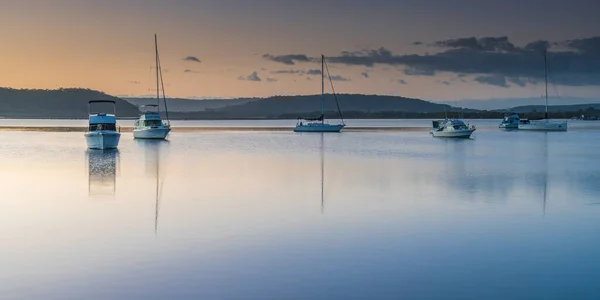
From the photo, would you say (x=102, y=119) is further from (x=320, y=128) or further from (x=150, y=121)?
(x=320, y=128)

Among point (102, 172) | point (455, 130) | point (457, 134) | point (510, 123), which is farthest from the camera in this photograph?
point (510, 123)

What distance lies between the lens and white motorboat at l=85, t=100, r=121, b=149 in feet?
171

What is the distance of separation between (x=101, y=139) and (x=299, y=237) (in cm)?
3997

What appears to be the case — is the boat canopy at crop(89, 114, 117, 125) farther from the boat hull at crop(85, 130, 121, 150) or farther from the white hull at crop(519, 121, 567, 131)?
the white hull at crop(519, 121, 567, 131)

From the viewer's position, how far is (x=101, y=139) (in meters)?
52.0

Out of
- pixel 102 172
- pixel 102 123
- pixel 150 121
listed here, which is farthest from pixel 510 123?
pixel 102 172

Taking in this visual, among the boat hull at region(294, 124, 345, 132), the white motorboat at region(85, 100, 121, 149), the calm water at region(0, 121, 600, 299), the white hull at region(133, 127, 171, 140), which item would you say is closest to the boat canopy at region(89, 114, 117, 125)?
the white motorboat at region(85, 100, 121, 149)

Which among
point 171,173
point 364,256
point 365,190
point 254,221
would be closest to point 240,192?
point 365,190

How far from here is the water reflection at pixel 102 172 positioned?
25.5 m

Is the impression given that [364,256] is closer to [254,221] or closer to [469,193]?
[254,221]

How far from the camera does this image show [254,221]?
57.1 ft

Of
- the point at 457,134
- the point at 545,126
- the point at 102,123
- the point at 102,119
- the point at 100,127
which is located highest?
the point at 545,126

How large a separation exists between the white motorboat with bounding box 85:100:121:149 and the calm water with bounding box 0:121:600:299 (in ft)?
69.7

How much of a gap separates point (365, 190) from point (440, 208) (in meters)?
5.35
